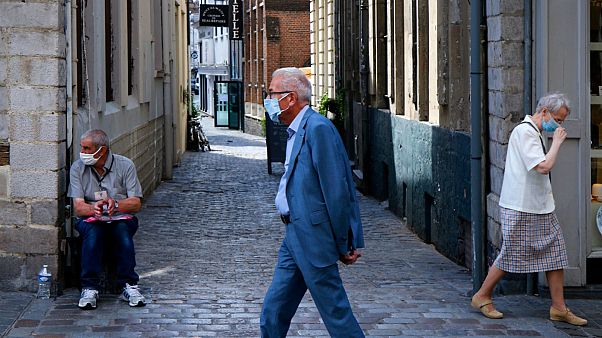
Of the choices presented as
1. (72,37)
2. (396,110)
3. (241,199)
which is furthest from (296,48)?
(72,37)

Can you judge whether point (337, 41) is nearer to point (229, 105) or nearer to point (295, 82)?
point (295, 82)

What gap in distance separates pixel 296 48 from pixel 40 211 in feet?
128

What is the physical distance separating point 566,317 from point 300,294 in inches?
103

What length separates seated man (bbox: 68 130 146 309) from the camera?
9617mm

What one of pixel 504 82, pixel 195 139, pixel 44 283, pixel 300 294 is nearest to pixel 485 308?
pixel 504 82

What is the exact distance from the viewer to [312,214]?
6766 mm

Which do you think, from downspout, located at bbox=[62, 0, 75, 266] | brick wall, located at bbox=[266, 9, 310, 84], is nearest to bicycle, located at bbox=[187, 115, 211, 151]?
brick wall, located at bbox=[266, 9, 310, 84]

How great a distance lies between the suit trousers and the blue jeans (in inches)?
118

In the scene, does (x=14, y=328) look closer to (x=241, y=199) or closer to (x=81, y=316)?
(x=81, y=316)

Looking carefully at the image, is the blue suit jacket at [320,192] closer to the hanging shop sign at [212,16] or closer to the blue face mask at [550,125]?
the blue face mask at [550,125]

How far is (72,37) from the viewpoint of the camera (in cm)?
1044

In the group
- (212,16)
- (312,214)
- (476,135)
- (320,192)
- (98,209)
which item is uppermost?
(212,16)

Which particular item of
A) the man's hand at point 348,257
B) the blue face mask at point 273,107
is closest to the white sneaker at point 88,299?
the blue face mask at point 273,107

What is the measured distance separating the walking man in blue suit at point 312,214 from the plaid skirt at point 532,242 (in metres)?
2.26
